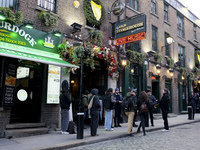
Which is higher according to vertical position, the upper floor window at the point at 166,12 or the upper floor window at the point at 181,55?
the upper floor window at the point at 166,12

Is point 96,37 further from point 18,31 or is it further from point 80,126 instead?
point 80,126

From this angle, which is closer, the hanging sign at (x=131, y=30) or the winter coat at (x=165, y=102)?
the winter coat at (x=165, y=102)

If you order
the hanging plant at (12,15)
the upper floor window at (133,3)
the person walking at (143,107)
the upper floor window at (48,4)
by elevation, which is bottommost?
the person walking at (143,107)

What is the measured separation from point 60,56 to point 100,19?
12.5ft

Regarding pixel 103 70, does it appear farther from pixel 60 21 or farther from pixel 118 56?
pixel 60 21

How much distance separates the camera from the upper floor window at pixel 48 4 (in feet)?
30.4

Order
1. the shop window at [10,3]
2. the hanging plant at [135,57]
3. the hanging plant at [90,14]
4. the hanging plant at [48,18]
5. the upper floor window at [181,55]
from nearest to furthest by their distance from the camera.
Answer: the shop window at [10,3]
the hanging plant at [48,18]
the hanging plant at [90,14]
the hanging plant at [135,57]
the upper floor window at [181,55]

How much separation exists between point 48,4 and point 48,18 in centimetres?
106

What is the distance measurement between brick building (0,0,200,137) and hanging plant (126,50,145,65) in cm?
38

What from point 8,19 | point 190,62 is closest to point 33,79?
point 8,19

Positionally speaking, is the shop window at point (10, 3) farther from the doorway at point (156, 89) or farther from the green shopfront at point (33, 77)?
the doorway at point (156, 89)

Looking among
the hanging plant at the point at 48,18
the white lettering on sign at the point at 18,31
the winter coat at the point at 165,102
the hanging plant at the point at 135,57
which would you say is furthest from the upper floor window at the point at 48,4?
the winter coat at the point at 165,102

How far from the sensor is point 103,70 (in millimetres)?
11992

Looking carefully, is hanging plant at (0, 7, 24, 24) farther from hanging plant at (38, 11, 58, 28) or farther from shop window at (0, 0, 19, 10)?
hanging plant at (38, 11, 58, 28)
